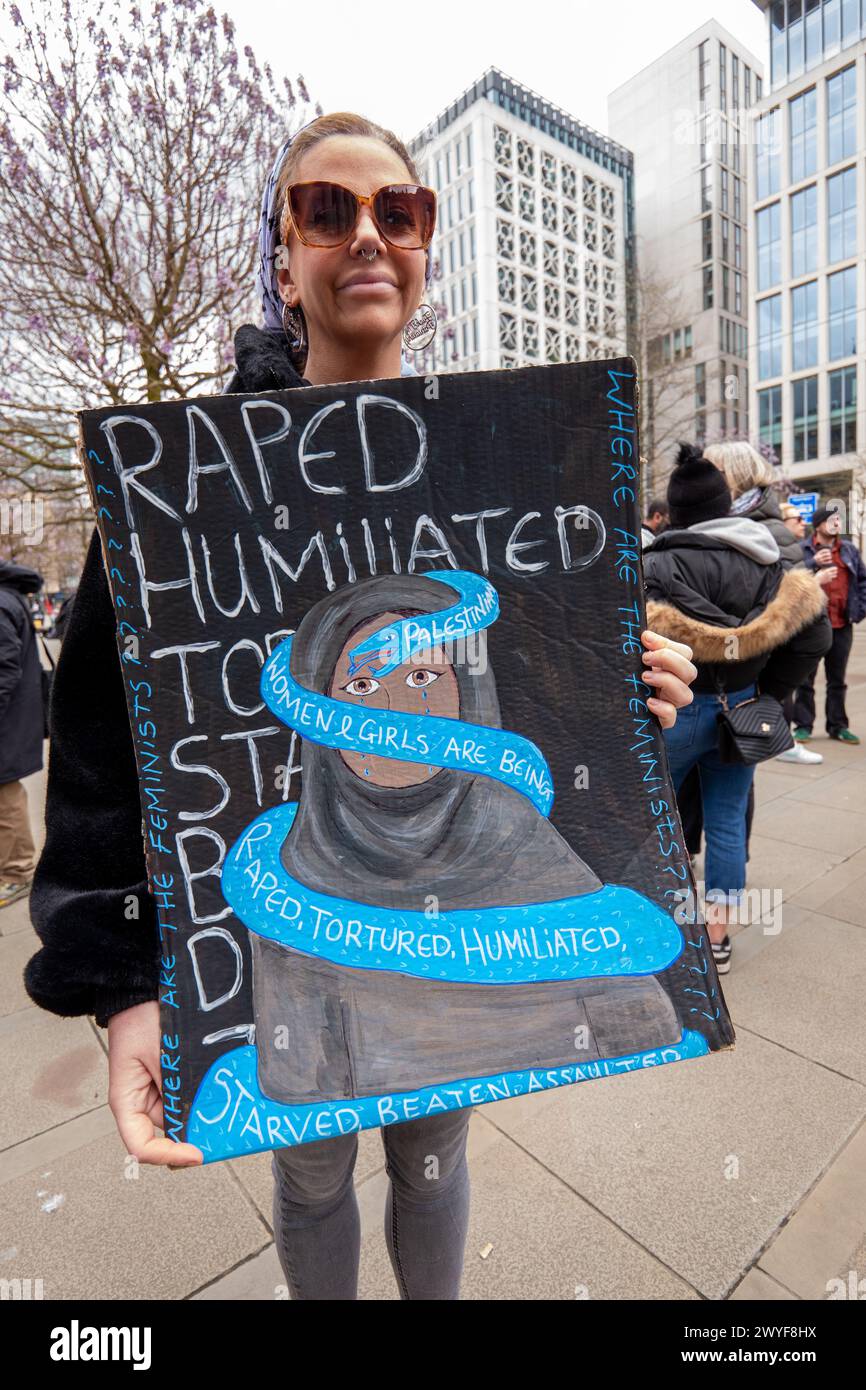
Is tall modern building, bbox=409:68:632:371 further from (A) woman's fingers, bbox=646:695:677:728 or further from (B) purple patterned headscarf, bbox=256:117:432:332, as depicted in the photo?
(A) woman's fingers, bbox=646:695:677:728

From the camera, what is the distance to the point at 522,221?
47.8 meters

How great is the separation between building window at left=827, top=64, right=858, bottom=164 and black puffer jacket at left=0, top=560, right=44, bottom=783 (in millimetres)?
47835

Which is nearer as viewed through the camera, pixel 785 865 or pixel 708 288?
pixel 785 865

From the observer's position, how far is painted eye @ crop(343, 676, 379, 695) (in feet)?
3.10

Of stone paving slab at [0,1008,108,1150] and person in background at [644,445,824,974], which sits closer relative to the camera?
stone paving slab at [0,1008,108,1150]

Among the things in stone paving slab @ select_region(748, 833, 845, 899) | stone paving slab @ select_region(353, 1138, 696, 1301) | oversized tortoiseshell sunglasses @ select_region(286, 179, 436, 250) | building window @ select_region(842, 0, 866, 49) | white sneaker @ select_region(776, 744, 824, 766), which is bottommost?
stone paving slab @ select_region(353, 1138, 696, 1301)

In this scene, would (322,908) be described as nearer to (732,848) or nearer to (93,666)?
(93,666)

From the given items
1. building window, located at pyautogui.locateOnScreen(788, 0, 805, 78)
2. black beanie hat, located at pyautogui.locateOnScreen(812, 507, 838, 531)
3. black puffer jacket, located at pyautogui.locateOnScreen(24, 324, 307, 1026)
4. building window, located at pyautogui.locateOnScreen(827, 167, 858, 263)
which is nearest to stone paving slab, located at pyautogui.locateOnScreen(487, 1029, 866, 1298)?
black puffer jacket, located at pyautogui.locateOnScreen(24, 324, 307, 1026)

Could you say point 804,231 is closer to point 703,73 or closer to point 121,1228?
point 703,73

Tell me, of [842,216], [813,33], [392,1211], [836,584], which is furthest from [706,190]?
[392,1211]

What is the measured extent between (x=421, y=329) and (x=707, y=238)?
5569 centimetres

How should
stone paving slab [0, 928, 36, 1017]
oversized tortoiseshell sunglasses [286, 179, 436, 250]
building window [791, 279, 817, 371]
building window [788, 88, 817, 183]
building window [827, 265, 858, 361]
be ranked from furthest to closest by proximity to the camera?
building window [791, 279, 817, 371] → building window [788, 88, 817, 183] → building window [827, 265, 858, 361] → stone paving slab [0, 928, 36, 1017] → oversized tortoiseshell sunglasses [286, 179, 436, 250]
